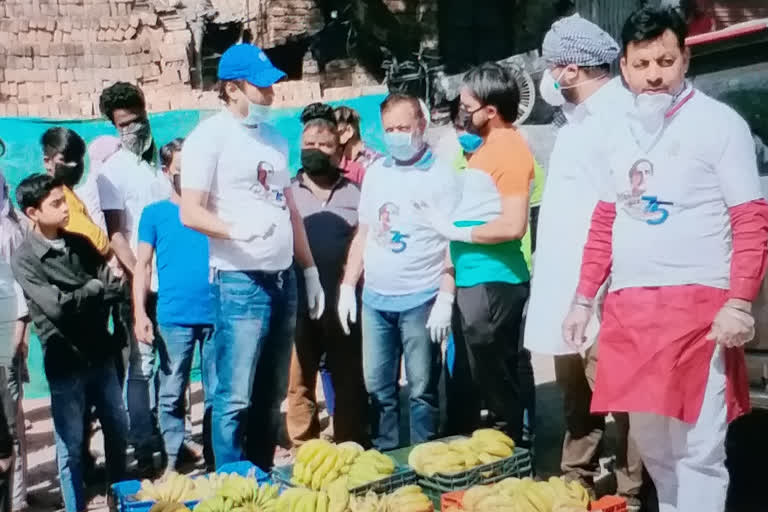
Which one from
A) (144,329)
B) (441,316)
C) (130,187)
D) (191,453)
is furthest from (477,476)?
(130,187)

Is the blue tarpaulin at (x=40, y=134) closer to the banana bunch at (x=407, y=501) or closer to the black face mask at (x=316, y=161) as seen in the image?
the black face mask at (x=316, y=161)

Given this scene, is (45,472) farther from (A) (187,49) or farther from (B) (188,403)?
(A) (187,49)

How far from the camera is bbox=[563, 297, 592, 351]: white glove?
138 inches

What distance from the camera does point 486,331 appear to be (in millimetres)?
4273

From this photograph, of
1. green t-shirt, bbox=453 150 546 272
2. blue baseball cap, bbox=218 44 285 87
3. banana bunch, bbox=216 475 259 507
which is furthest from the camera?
green t-shirt, bbox=453 150 546 272

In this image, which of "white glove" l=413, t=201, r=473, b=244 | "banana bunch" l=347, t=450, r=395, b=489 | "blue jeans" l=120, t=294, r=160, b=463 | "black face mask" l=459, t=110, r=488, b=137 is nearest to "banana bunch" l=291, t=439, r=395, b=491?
"banana bunch" l=347, t=450, r=395, b=489

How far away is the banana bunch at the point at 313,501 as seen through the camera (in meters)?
3.40

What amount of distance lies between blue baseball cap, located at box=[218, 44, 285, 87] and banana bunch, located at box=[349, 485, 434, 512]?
1.83 metres

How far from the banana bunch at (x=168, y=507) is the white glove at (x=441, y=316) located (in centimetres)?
143

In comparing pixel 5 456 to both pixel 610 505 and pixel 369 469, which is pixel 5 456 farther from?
pixel 610 505

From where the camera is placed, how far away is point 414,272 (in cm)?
449

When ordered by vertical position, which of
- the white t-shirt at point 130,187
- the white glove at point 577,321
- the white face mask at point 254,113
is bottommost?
the white glove at point 577,321

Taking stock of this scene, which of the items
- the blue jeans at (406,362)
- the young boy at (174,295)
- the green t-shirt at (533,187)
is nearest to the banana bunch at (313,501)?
the blue jeans at (406,362)

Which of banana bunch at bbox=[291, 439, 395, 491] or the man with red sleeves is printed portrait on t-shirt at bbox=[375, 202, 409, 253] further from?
the man with red sleeves
